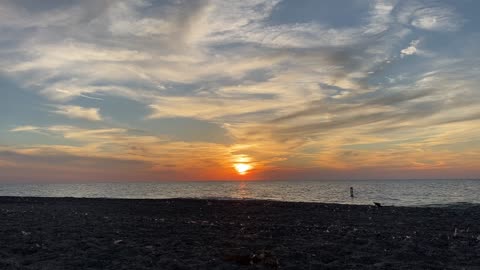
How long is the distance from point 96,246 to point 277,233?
860cm

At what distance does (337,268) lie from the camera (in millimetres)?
11969

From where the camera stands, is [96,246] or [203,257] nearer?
[203,257]

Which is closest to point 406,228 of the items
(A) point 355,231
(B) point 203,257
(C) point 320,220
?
(A) point 355,231

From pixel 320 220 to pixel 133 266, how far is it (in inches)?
651

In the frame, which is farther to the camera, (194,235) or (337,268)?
(194,235)

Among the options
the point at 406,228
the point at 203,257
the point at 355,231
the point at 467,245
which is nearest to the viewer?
the point at 203,257

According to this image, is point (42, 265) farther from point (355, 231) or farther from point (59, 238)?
point (355, 231)

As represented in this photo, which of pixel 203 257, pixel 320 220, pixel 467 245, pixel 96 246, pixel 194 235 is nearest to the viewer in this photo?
pixel 203 257

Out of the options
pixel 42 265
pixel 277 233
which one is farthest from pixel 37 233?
pixel 277 233

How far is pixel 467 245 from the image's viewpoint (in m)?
15.7

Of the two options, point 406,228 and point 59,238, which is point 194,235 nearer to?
point 59,238

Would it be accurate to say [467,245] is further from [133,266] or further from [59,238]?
[59,238]

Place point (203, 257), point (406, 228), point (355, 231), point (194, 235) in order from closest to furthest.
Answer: point (203, 257) → point (194, 235) → point (355, 231) → point (406, 228)

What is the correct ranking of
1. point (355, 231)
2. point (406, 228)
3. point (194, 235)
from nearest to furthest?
point (194, 235) < point (355, 231) < point (406, 228)
